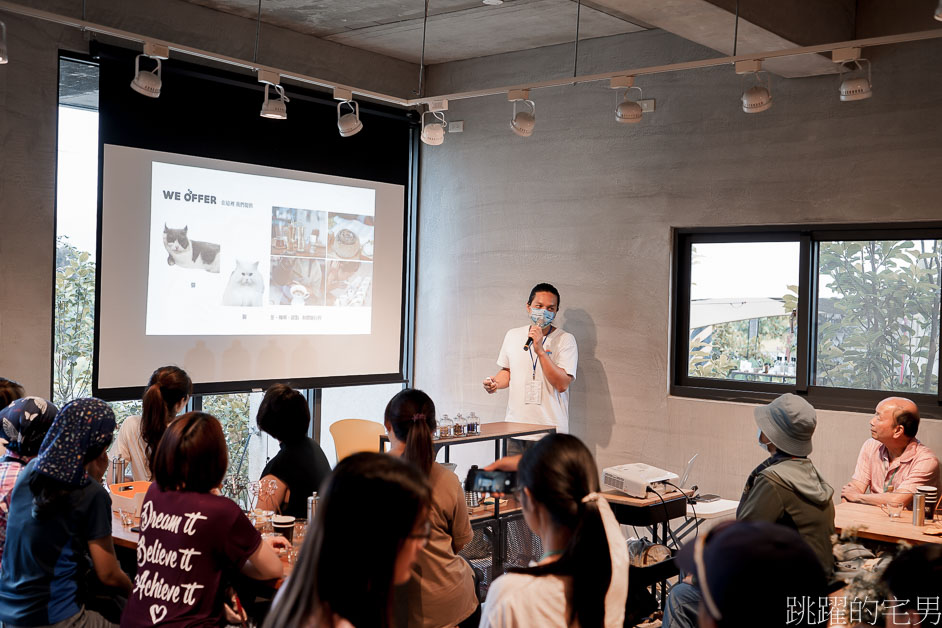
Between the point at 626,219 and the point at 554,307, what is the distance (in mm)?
838

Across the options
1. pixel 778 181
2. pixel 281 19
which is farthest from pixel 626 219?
pixel 281 19

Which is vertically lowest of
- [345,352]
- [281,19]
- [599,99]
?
[345,352]

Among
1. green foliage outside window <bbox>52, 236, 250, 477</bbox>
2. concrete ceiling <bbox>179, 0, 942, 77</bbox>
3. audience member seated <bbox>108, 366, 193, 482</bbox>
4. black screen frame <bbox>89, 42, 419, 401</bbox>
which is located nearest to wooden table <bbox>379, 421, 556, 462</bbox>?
audience member seated <bbox>108, 366, 193, 482</bbox>

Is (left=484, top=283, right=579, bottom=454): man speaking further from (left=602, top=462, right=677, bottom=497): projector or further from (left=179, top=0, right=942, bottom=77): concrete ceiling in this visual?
(left=179, top=0, right=942, bottom=77): concrete ceiling

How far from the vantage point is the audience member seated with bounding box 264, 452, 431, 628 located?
1.37 meters

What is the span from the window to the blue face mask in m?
0.88

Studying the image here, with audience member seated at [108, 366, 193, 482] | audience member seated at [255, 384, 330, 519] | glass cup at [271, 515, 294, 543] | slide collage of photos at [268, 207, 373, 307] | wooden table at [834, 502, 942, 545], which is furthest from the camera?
slide collage of photos at [268, 207, 373, 307]

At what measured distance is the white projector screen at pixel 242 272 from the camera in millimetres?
5531

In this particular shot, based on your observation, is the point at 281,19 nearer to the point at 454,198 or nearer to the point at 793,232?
the point at 454,198

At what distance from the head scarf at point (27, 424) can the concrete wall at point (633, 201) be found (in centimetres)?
410

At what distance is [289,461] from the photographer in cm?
338

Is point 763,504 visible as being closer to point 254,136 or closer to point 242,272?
point 242,272

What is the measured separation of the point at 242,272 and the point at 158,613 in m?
4.09

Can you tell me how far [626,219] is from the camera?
20.4 ft
